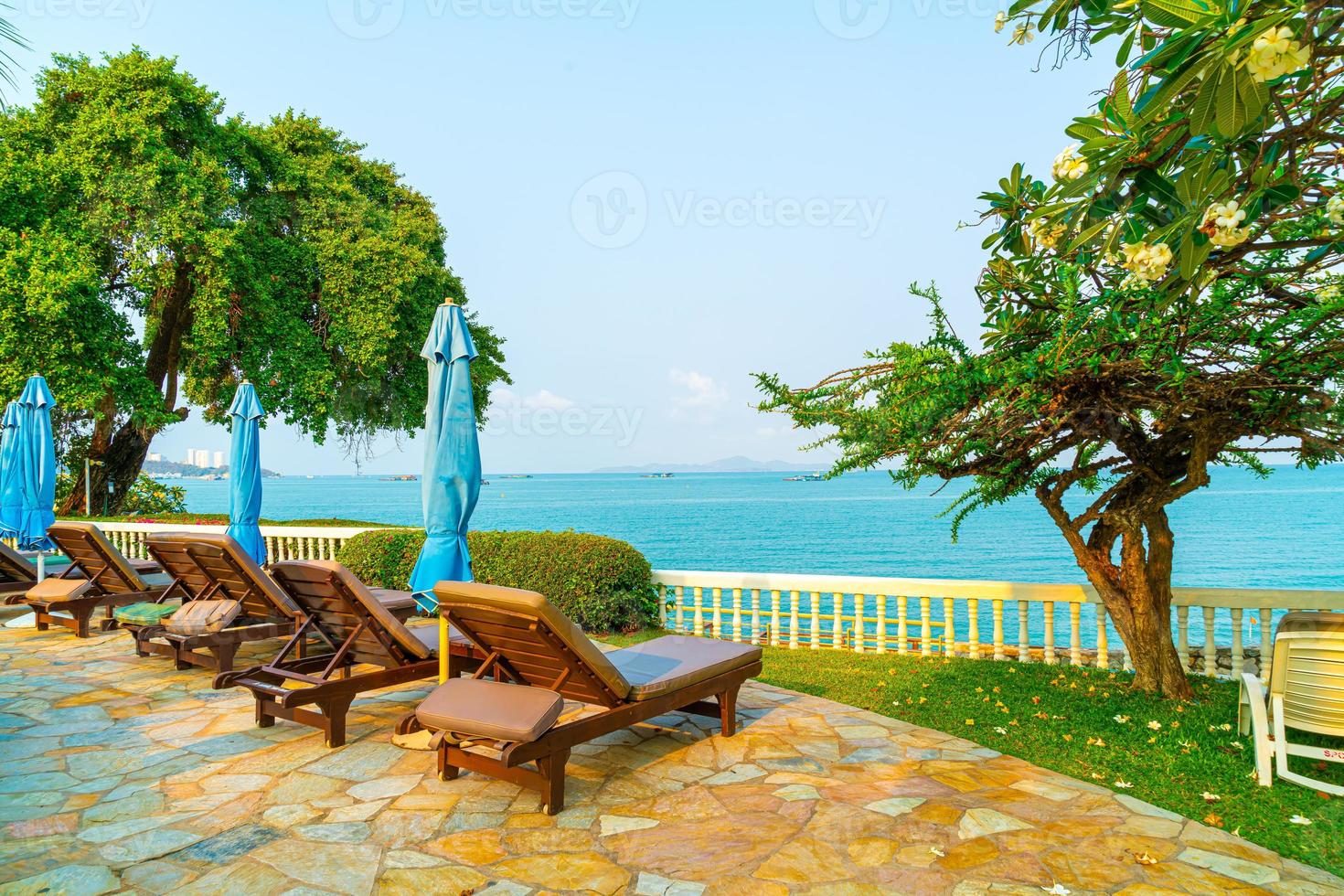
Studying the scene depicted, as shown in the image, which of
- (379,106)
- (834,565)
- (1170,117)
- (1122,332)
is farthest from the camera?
(834,565)

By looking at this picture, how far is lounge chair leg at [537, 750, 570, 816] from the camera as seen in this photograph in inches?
146

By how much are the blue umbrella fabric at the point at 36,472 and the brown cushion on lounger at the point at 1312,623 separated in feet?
38.1

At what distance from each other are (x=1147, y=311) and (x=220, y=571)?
689 centimetres

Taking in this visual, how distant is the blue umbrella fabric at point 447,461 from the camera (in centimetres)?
586

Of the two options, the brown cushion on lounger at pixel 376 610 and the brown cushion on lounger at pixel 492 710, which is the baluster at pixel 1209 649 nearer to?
the brown cushion on lounger at pixel 492 710

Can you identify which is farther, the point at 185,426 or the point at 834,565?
the point at 834,565

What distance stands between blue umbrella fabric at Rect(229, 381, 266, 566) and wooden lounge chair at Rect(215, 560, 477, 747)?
165 inches

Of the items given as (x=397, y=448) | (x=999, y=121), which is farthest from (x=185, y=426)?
(x=999, y=121)

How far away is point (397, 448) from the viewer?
21.1 meters

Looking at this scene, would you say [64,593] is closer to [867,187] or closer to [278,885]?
[278,885]

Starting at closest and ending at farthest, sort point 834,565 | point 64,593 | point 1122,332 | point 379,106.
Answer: point 1122,332 < point 64,593 < point 379,106 < point 834,565

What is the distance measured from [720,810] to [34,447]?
32.4ft

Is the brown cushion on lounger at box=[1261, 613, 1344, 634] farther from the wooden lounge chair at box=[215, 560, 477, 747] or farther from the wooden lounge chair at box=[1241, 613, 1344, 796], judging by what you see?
the wooden lounge chair at box=[215, 560, 477, 747]

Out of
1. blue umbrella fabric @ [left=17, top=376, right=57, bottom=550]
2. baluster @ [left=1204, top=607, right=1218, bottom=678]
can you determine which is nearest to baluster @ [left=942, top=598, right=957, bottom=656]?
baluster @ [left=1204, top=607, right=1218, bottom=678]
